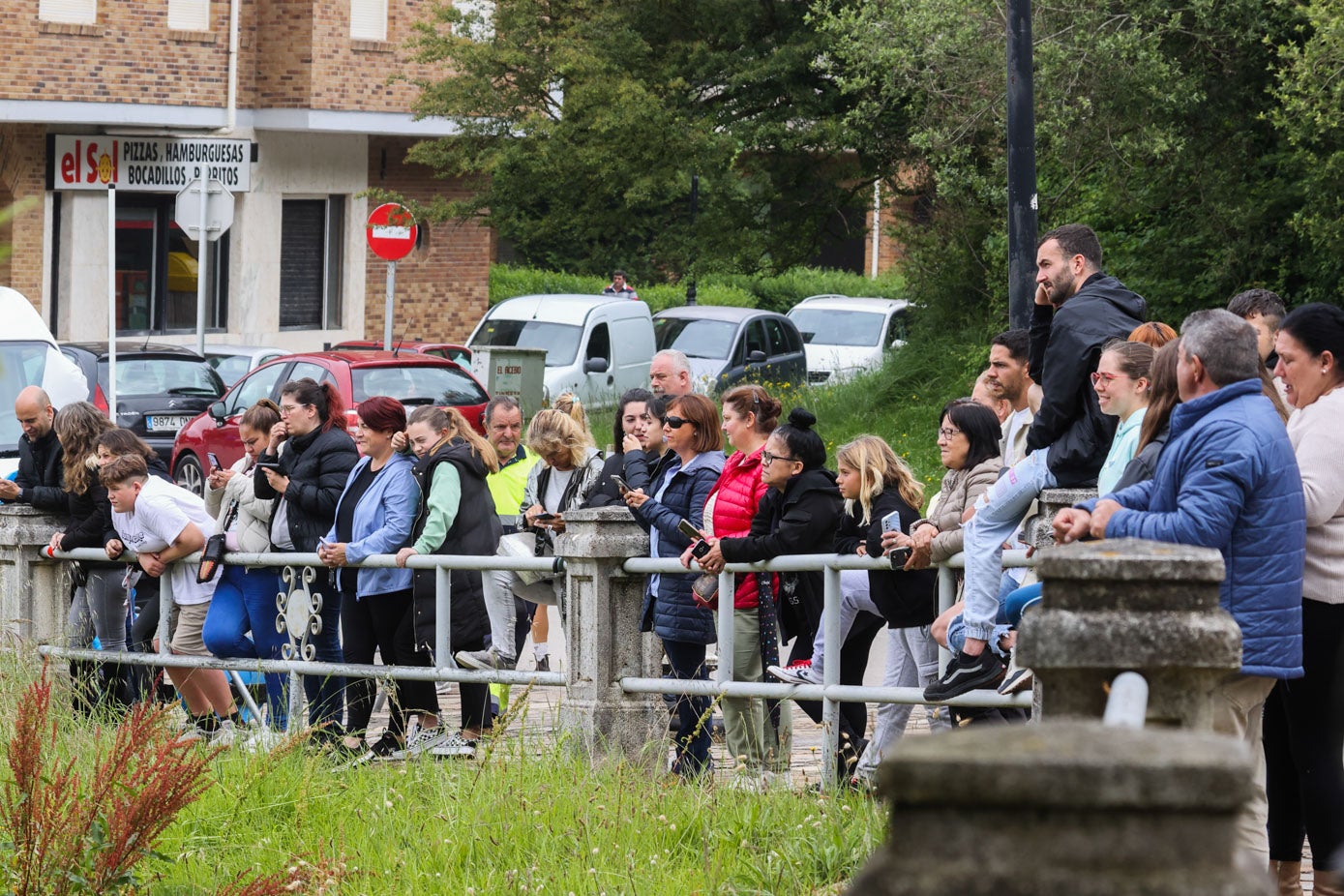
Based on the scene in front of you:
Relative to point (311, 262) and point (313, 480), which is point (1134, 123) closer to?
point (313, 480)

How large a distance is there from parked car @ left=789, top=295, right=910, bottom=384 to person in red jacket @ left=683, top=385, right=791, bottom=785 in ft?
66.0

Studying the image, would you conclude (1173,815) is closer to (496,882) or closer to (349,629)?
(496,882)

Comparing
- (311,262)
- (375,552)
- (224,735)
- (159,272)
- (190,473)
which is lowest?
(224,735)

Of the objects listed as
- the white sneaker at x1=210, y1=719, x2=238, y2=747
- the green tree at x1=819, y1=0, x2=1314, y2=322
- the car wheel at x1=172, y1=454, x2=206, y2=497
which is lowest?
the white sneaker at x1=210, y1=719, x2=238, y2=747

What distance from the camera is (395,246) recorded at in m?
23.3

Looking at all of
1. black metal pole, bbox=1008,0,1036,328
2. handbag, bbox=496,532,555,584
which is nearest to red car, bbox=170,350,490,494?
black metal pole, bbox=1008,0,1036,328

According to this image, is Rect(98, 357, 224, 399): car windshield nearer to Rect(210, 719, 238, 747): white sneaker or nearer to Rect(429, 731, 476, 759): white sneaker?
Rect(210, 719, 238, 747): white sneaker

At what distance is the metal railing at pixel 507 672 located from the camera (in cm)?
703

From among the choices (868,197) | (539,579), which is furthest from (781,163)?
(539,579)

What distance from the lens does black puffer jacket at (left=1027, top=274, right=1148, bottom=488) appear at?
20.8 ft

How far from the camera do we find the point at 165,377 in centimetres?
2145

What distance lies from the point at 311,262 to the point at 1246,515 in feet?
101

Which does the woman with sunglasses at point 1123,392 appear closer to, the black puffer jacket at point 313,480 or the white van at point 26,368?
the black puffer jacket at point 313,480

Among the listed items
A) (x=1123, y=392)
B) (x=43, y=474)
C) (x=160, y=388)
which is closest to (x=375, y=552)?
(x=43, y=474)
